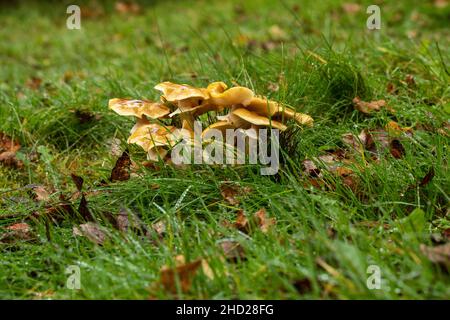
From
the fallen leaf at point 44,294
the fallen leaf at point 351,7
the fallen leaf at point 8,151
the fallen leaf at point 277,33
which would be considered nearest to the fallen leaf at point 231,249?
the fallen leaf at point 44,294

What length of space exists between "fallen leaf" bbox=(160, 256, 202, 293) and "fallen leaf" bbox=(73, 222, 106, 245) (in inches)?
19.9

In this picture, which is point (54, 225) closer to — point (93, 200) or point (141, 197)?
point (93, 200)

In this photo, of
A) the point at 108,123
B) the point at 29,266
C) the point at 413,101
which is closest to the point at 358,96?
the point at 413,101

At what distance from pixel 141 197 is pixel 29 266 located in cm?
54

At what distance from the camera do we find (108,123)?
3.87m

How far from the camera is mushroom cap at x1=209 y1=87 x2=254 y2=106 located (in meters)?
2.72

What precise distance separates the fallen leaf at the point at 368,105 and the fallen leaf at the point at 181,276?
1.74 m

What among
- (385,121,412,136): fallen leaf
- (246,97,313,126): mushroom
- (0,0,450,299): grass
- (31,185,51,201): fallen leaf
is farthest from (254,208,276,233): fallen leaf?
(31,185,51,201): fallen leaf

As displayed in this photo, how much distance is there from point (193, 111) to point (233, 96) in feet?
0.89

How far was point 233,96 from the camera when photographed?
9.01 ft

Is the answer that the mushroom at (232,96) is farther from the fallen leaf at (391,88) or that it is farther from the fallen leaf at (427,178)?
the fallen leaf at (391,88)

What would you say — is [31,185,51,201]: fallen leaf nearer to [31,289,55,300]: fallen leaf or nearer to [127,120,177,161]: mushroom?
[127,120,177,161]: mushroom

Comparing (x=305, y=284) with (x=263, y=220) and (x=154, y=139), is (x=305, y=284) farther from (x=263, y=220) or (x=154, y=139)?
(x=154, y=139)

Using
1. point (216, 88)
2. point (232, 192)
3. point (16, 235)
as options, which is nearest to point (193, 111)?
point (216, 88)
